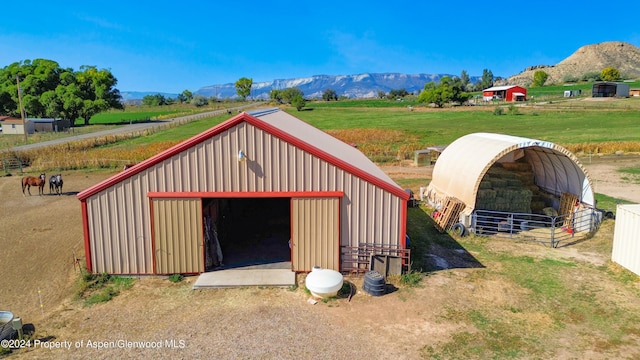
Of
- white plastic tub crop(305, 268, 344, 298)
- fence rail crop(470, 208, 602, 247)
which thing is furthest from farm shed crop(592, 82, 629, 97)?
white plastic tub crop(305, 268, 344, 298)

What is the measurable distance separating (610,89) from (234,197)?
9917 centimetres

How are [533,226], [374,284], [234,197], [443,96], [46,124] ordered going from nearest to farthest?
[374,284] → [234,197] → [533,226] → [46,124] → [443,96]

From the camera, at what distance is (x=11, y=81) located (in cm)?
7250

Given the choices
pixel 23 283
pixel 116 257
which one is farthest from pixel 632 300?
pixel 23 283

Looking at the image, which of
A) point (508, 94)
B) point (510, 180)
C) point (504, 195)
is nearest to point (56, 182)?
point (504, 195)

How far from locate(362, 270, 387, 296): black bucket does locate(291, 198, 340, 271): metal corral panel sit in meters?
1.42

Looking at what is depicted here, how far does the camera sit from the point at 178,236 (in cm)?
1376

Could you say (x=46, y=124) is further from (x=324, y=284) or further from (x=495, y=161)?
(x=324, y=284)

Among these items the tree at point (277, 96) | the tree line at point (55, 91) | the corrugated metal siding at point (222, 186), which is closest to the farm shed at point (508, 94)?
the tree at point (277, 96)

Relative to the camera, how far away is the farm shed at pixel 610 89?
286 feet

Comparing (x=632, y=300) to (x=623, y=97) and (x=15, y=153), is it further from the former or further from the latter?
(x=623, y=97)

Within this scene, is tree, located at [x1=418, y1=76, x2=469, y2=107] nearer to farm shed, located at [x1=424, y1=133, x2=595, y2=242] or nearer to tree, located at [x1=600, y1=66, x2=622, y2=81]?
tree, located at [x1=600, y1=66, x2=622, y2=81]

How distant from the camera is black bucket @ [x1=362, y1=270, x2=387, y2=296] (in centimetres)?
1264

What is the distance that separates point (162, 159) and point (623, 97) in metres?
97.3
